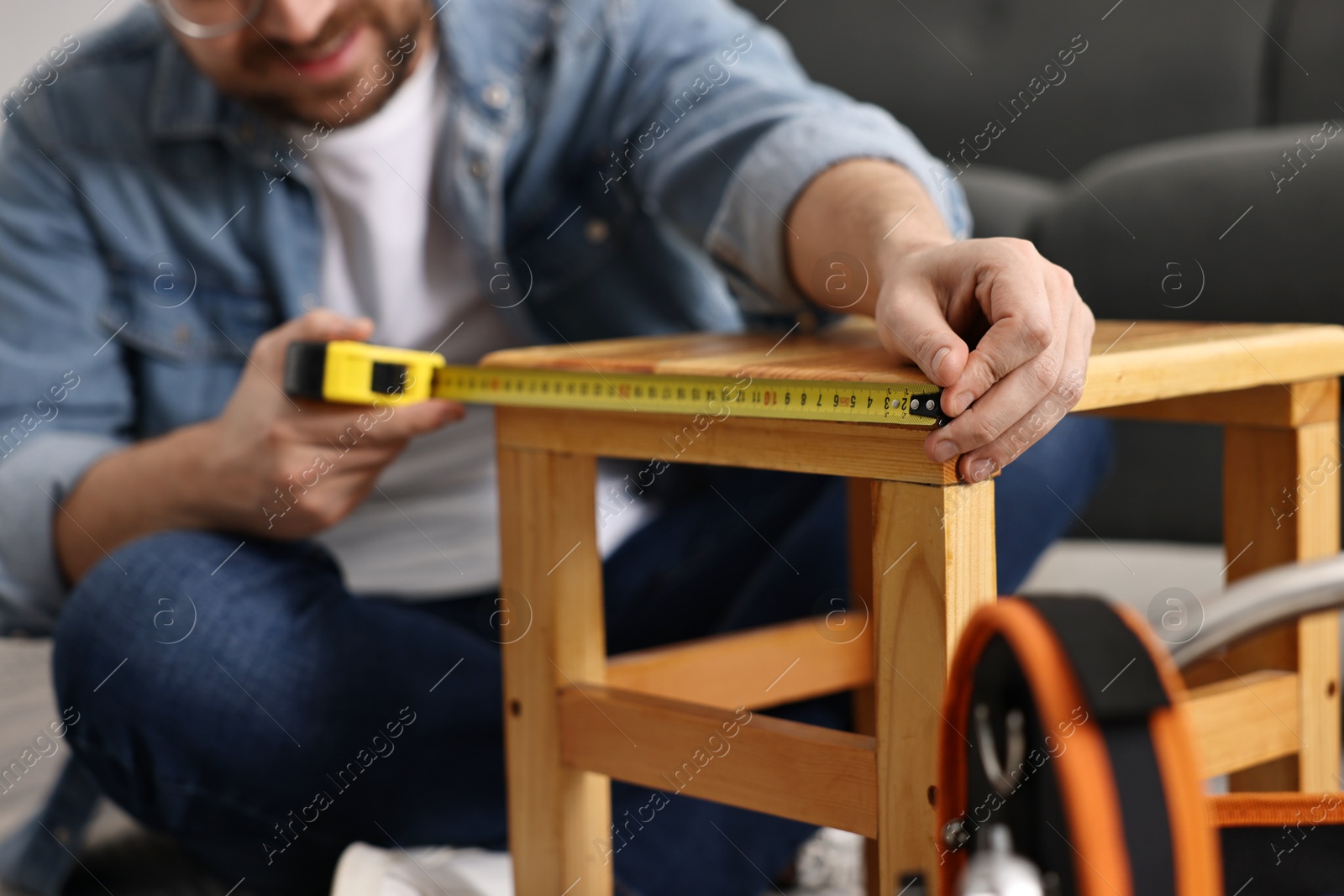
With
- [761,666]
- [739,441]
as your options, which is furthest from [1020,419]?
[761,666]

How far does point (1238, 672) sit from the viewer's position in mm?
849

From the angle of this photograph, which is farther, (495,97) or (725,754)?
(495,97)

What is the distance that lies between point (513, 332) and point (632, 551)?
23 centimetres

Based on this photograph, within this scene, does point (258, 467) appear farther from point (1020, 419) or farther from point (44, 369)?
point (1020, 419)

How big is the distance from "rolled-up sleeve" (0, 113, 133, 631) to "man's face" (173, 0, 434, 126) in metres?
0.21

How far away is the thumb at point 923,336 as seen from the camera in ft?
1.76

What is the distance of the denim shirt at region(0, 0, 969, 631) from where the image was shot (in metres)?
1.07

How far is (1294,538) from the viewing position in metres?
0.79

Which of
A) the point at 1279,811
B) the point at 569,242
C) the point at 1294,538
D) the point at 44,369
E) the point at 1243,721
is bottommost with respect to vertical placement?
the point at 1279,811

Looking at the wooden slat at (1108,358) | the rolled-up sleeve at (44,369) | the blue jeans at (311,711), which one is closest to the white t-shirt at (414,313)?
the blue jeans at (311,711)

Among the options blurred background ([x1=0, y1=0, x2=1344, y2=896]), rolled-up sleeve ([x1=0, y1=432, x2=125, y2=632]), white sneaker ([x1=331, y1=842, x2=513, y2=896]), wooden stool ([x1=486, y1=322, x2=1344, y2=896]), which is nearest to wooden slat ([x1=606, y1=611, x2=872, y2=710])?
wooden stool ([x1=486, y1=322, x2=1344, y2=896])

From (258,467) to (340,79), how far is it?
0.36 metres

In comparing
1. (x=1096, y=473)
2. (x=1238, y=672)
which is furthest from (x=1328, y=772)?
(x=1096, y=473)

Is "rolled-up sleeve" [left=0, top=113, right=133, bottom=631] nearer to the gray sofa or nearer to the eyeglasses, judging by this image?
the eyeglasses
